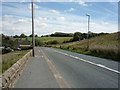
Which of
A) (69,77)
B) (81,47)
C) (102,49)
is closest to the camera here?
(69,77)

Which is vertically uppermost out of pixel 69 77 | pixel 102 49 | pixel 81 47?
pixel 102 49

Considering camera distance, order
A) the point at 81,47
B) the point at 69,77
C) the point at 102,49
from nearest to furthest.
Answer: the point at 69,77 → the point at 102,49 → the point at 81,47

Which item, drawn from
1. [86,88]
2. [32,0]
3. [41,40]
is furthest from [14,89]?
[41,40]

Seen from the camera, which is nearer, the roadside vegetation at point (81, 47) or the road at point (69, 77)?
the road at point (69, 77)

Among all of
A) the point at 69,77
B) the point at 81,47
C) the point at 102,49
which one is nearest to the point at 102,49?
the point at 102,49

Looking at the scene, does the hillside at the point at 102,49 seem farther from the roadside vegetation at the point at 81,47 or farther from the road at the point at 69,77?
the road at the point at 69,77

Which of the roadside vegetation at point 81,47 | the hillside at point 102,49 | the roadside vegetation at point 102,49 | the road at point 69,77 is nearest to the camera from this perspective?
the road at point 69,77

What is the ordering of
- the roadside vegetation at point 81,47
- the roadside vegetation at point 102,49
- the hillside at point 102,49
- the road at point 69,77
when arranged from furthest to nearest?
1. the hillside at point 102,49
2. the roadside vegetation at point 102,49
3. the roadside vegetation at point 81,47
4. the road at point 69,77

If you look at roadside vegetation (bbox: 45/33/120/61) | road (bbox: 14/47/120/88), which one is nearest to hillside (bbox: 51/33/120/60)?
roadside vegetation (bbox: 45/33/120/61)

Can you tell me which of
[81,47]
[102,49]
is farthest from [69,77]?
[81,47]

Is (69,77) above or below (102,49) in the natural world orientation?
below

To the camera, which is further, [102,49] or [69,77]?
[102,49]

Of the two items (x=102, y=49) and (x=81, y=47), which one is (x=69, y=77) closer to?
(x=102, y=49)

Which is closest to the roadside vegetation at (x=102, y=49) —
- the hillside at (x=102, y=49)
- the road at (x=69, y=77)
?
the hillside at (x=102, y=49)
